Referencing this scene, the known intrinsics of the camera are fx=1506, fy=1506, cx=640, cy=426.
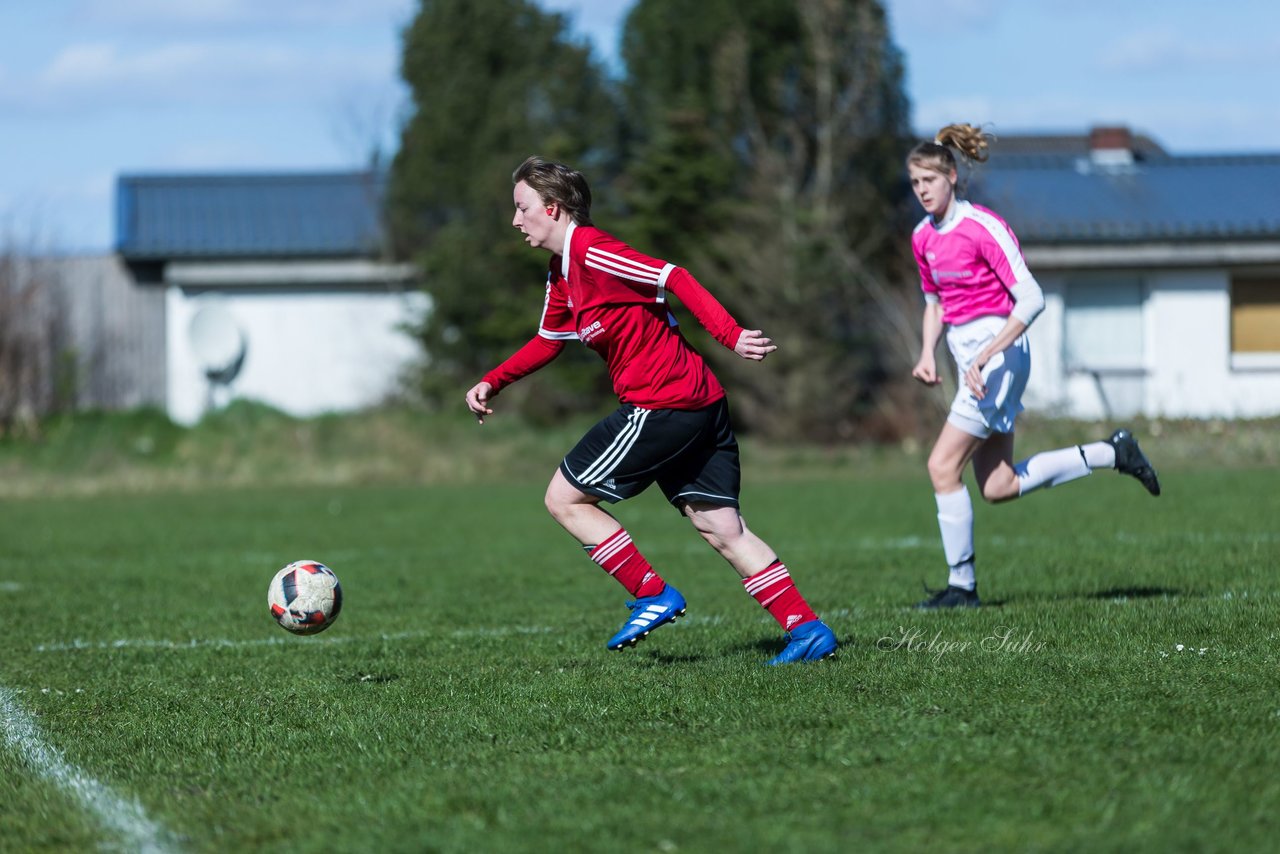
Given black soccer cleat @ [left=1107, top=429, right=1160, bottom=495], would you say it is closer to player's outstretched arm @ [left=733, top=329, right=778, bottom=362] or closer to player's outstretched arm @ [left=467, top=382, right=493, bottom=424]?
player's outstretched arm @ [left=733, top=329, right=778, bottom=362]

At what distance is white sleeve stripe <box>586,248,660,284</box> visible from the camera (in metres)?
5.50

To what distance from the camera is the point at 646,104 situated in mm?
26656

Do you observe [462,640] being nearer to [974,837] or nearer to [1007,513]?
[974,837]

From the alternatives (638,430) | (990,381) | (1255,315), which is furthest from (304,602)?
(1255,315)

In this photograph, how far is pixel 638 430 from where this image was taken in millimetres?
5645

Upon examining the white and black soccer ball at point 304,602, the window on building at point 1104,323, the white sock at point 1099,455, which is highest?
the white sock at point 1099,455

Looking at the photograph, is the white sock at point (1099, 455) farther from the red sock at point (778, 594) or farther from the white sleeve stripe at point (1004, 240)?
the red sock at point (778, 594)

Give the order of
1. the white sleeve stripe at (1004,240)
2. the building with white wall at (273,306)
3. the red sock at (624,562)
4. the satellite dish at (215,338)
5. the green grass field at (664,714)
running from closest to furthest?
the green grass field at (664,714), the red sock at (624,562), the white sleeve stripe at (1004,240), the satellite dish at (215,338), the building with white wall at (273,306)

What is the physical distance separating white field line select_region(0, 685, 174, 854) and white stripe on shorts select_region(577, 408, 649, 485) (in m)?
2.11

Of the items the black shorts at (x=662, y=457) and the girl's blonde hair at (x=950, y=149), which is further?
the girl's blonde hair at (x=950, y=149)

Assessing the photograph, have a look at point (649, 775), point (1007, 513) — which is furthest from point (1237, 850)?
point (1007, 513)

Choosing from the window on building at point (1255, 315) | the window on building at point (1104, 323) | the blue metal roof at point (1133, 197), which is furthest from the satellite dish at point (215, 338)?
the window on building at point (1255, 315)

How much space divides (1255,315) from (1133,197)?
300 centimetres

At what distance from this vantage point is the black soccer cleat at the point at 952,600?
7336 mm
